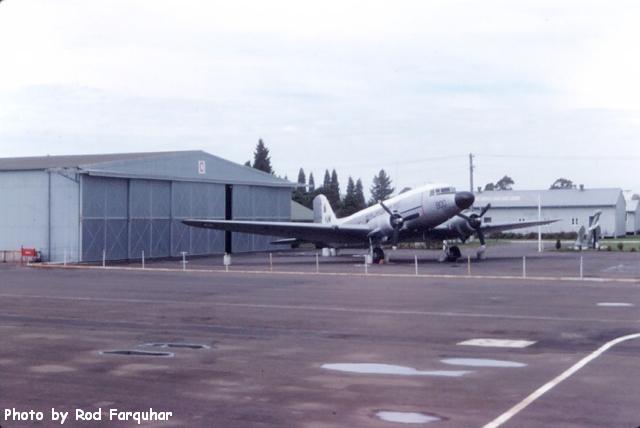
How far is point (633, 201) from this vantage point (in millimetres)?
129250

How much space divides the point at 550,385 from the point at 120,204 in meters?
44.3

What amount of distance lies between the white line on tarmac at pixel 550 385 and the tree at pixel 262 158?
116 meters

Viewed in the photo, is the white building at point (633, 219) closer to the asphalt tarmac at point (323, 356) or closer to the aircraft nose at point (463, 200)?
the aircraft nose at point (463, 200)

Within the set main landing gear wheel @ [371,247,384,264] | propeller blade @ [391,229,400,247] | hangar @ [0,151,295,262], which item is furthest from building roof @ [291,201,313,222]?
main landing gear wheel @ [371,247,384,264]

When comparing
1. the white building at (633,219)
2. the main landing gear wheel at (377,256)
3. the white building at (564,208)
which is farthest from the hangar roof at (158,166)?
the white building at (633,219)

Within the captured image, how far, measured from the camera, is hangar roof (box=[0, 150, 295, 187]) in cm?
5166

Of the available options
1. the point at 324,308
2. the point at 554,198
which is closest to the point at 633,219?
the point at 554,198

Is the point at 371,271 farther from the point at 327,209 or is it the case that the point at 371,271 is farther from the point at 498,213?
the point at 498,213

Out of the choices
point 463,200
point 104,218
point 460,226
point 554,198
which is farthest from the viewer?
point 554,198

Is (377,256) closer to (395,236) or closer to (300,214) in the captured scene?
(395,236)

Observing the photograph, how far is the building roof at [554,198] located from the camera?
107812 mm

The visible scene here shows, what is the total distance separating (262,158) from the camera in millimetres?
131375

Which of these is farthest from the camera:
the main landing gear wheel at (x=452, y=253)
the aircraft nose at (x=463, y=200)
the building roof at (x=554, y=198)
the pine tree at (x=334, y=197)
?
the pine tree at (x=334, y=197)

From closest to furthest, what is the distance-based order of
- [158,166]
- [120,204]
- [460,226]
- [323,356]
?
1. [323,356]
2. [460,226]
3. [120,204]
4. [158,166]
